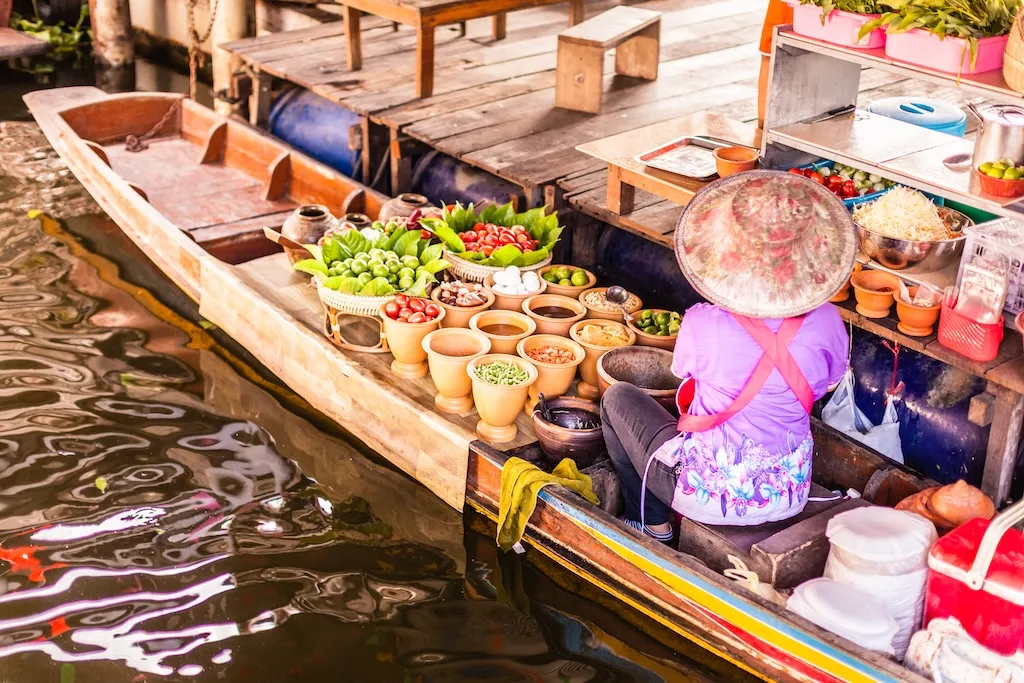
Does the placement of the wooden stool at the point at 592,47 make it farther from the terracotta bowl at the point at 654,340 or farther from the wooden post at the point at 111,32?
the wooden post at the point at 111,32

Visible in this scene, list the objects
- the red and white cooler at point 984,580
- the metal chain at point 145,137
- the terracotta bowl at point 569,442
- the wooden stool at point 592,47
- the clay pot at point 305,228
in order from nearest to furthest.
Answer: the red and white cooler at point 984,580 < the terracotta bowl at point 569,442 < the clay pot at point 305,228 < the wooden stool at point 592,47 < the metal chain at point 145,137

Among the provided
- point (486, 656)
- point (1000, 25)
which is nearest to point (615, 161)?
point (1000, 25)

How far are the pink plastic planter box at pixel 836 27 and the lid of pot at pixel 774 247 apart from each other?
809mm

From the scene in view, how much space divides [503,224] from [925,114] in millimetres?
2221

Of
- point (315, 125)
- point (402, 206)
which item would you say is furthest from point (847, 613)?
point (315, 125)

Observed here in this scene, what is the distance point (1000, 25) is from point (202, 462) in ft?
13.4

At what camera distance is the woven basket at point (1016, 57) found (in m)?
3.91

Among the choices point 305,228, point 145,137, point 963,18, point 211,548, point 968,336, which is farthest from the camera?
point 145,137

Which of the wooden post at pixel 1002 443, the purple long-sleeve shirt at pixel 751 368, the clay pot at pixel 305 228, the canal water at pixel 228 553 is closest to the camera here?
the purple long-sleeve shirt at pixel 751 368

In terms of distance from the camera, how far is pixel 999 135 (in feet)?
14.0

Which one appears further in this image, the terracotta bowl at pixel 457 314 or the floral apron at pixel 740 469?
the terracotta bowl at pixel 457 314

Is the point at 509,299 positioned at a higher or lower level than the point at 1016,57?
lower

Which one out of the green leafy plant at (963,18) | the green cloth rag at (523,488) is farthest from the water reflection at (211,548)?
the green leafy plant at (963,18)

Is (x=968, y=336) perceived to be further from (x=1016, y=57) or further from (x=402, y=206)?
(x=402, y=206)
